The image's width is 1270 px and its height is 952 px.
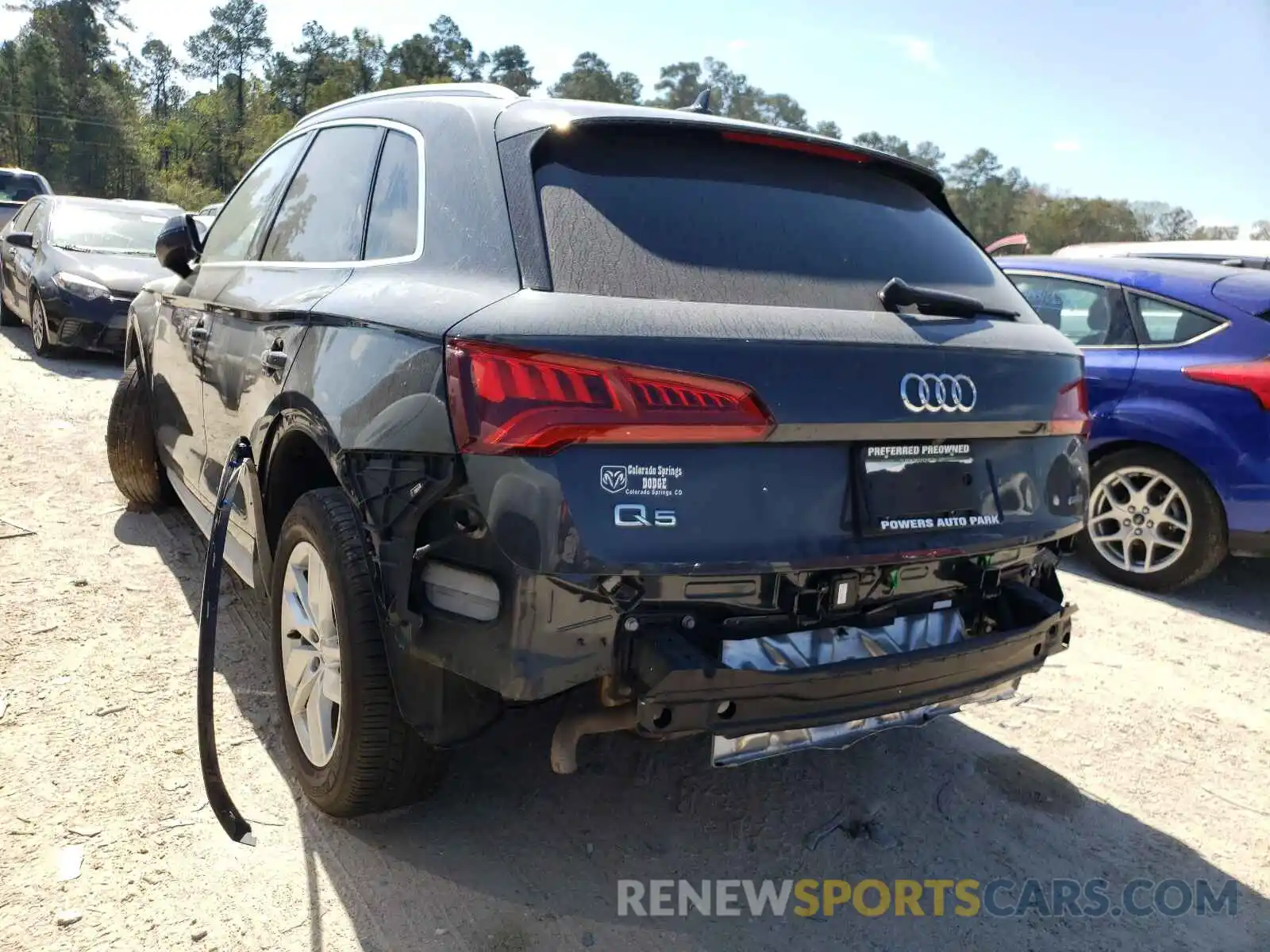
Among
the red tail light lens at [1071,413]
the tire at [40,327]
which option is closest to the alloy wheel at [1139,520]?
the red tail light lens at [1071,413]

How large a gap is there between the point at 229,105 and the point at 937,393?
297ft

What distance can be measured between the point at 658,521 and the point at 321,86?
8537 cm

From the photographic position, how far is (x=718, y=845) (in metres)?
2.72

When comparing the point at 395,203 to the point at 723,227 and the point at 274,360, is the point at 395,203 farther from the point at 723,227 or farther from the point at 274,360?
the point at 723,227

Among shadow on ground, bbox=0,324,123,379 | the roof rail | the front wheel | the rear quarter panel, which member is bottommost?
shadow on ground, bbox=0,324,123,379

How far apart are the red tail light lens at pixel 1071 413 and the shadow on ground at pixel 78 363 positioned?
8516 millimetres

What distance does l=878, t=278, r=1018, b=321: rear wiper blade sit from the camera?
2469mm

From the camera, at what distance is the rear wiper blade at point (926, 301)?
2.47 meters

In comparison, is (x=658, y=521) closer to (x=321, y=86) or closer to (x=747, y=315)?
(x=747, y=315)

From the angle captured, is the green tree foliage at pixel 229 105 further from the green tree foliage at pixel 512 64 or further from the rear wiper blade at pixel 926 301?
the rear wiper blade at pixel 926 301

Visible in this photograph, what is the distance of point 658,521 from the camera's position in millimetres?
2014

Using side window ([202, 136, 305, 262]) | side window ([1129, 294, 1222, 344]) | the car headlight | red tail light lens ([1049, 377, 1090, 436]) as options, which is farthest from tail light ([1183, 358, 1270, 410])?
the car headlight

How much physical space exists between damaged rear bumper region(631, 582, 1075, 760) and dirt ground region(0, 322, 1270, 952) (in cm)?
37

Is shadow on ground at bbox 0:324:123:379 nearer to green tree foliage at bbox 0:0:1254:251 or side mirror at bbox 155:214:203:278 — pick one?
side mirror at bbox 155:214:203:278
